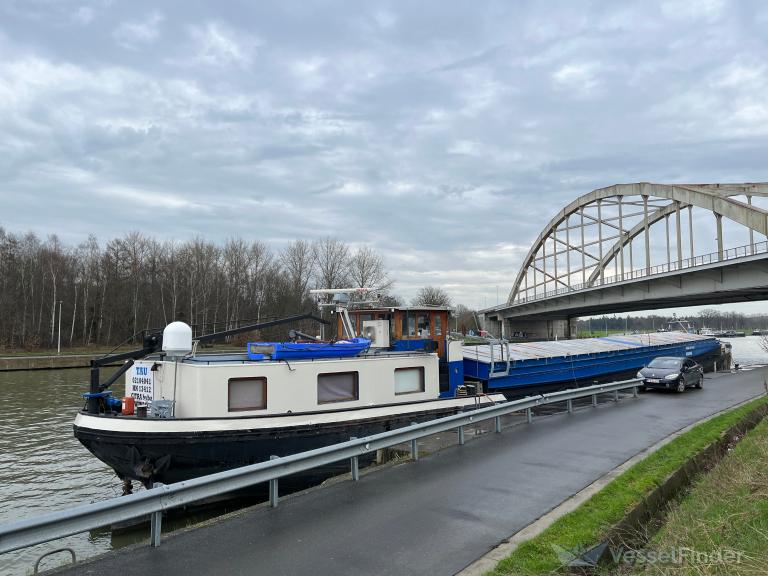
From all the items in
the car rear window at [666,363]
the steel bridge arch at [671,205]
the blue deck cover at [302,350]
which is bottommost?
the car rear window at [666,363]

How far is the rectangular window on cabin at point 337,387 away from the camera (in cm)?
1190

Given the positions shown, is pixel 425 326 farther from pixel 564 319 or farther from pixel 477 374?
pixel 564 319

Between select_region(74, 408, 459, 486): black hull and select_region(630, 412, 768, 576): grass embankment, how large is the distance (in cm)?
684

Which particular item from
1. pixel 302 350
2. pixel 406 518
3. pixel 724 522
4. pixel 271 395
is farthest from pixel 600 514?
pixel 302 350

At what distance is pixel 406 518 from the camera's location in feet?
20.2

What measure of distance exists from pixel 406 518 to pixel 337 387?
617 cm

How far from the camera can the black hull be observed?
30.8 feet

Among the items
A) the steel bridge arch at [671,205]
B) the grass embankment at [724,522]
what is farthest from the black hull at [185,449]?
the steel bridge arch at [671,205]

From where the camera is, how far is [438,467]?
851cm

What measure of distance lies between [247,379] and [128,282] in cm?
5550

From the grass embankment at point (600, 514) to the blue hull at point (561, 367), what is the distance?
717 centimetres

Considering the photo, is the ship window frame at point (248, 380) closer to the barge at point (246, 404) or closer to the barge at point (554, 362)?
the barge at point (246, 404)

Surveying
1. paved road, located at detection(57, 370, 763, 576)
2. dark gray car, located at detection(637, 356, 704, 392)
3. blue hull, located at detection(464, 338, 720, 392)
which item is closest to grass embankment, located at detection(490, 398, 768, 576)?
paved road, located at detection(57, 370, 763, 576)

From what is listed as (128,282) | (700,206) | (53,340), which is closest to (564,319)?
(700,206)
